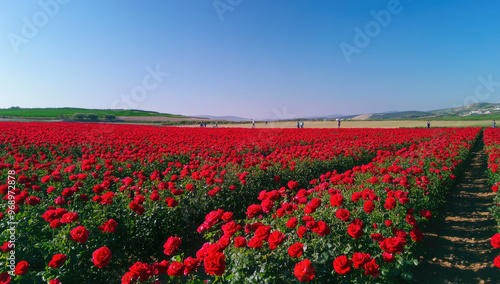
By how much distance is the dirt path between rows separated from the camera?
414cm

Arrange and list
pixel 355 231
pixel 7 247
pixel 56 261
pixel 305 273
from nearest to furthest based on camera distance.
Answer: pixel 305 273 → pixel 56 261 → pixel 7 247 → pixel 355 231

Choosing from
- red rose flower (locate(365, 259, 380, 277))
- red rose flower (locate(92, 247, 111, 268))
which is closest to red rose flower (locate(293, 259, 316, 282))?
red rose flower (locate(365, 259, 380, 277))

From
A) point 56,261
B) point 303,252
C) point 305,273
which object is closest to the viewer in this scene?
point 305,273

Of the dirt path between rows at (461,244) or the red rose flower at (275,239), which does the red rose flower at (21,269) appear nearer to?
the red rose flower at (275,239)

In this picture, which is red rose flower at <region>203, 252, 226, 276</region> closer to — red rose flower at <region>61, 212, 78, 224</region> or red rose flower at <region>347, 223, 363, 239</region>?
red rose flower at <region>347, 223, 363, 239</region>

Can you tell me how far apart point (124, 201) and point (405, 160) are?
29.8 ft

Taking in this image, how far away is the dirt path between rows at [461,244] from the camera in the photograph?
13.6ft

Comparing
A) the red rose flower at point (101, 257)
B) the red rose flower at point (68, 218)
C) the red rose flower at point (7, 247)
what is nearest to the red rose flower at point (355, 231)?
the red rose flower at point (101, 257)

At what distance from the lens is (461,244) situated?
5168 mm

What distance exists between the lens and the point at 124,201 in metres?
4.80

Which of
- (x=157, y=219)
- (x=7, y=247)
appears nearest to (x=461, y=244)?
(x=157, y=219)

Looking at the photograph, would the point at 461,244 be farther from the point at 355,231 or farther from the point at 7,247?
the point at 7,247

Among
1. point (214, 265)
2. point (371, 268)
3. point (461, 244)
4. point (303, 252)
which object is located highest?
point (214, 265)

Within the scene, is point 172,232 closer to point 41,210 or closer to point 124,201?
point 124,201
